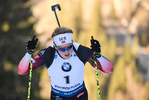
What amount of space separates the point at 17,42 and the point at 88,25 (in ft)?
94.8

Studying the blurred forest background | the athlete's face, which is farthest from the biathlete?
the blurred forest background

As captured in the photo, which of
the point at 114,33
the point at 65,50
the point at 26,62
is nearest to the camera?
the point at 65,50

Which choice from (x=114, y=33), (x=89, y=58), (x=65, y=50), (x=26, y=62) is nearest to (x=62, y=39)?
(x=65, y=50)

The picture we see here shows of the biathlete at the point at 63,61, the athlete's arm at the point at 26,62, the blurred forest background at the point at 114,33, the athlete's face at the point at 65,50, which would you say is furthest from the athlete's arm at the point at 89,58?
the blurred forest background at the point at 114,33

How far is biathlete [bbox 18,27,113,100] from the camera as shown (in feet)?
10.2

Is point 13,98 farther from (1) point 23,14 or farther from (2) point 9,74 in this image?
(1) point 23,14

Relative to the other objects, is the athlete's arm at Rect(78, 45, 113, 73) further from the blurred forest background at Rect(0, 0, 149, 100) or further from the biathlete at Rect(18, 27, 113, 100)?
the blurred forest background at Rect(0, 0, 149, 100)

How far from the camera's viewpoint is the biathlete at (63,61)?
311cm

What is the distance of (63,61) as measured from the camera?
3162 mm

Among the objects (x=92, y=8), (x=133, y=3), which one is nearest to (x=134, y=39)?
(x=133, y=3)

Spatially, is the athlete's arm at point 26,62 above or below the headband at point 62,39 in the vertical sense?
below

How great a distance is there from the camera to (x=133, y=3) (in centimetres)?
4291

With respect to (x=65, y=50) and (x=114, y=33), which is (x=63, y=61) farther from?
(x=114, y=33)

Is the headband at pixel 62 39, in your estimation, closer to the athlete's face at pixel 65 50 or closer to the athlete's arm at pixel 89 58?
the athlete's face at pixel 65 50
